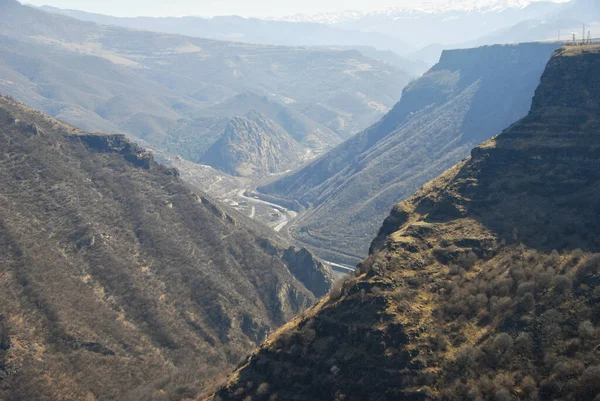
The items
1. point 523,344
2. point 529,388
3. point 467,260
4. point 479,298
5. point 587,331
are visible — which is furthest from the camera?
point 467,260

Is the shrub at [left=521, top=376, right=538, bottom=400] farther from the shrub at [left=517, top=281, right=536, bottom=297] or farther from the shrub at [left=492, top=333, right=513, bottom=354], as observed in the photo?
the shrub at [left=517, top=281, right=536, bottom=297]

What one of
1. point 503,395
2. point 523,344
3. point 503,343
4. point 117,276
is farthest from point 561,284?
point 117,276

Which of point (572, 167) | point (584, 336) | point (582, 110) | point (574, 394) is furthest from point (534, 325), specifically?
point (582, 110)

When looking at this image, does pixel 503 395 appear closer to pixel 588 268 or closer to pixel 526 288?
pixel 526 288

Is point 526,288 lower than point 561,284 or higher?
lower

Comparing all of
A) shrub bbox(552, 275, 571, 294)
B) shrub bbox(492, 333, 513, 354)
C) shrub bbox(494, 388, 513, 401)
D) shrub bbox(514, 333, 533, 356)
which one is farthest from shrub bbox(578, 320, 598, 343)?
shrub bbox(494, 388, 513, 401)
